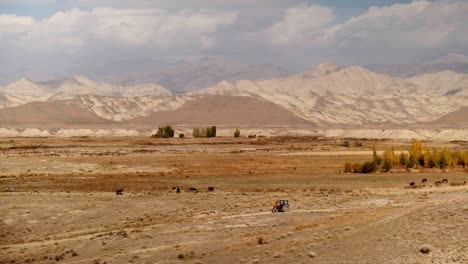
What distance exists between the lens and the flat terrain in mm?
30125

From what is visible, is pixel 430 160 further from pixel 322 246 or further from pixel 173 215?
pixel 322 246

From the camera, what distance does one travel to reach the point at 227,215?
4450 cm

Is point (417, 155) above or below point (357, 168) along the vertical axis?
above

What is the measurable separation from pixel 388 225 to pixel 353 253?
479 centimetres

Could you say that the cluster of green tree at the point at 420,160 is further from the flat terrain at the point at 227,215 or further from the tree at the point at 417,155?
the flat terrain at the point at 227,215

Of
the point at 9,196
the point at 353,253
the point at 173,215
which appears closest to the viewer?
the point at 353,253

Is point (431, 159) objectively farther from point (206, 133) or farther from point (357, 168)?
point (206, 133)

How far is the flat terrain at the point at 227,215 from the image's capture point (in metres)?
30.1

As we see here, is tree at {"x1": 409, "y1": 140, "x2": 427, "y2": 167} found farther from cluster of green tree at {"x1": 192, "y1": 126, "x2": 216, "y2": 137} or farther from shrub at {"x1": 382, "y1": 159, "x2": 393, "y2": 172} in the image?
cluster of green tree at {"x1": 192, "y1": 126, "x2": 216, "y2": 137}

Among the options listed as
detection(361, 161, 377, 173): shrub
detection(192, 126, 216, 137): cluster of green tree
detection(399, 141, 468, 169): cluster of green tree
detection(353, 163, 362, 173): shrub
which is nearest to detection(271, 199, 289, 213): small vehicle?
detection(361, 161, 377, 173): shrub

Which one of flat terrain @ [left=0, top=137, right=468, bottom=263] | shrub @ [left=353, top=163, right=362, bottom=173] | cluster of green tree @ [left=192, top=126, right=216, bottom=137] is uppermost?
cluster of green tree @ [left=192, top=126, right=216, bottom=137]

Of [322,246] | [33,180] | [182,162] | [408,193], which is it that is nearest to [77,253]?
[322,246]

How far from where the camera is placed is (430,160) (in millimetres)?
88250

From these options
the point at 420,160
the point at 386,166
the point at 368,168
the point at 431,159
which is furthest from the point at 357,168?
the point at 431,159
